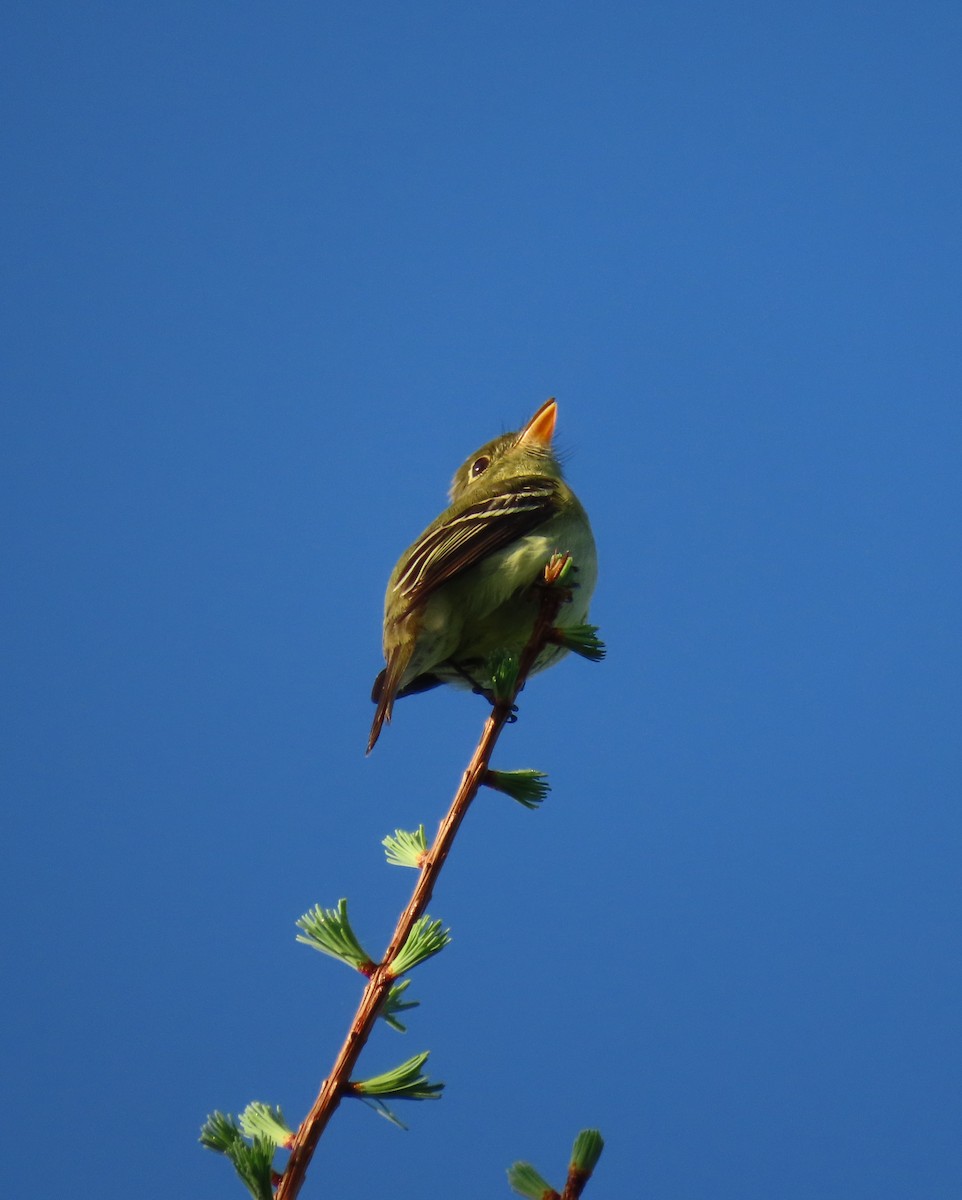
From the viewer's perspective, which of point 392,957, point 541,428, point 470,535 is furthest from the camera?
point 541,428

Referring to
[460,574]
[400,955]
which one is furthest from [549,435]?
Answer: [400,955]

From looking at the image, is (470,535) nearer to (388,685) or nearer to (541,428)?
(388,685)

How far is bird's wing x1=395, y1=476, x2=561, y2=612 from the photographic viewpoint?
576 centimetres

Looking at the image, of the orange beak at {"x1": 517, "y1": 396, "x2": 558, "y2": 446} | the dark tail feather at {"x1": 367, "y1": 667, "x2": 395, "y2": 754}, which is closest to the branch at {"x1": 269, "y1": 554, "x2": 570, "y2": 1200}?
the dark tail feather at {"x1": 367, "y1": 667, "x2": 395, "y2": 754}

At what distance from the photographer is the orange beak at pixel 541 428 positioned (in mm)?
7770

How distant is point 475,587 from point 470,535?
31 cm

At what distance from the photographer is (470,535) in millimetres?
5945

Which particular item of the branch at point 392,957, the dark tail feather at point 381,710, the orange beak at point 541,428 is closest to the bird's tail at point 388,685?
the dark tail feather at point 381,710

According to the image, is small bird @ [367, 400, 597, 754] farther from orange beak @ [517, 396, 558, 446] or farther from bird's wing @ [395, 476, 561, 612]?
orange beak @ [517, 396, 558, 446]

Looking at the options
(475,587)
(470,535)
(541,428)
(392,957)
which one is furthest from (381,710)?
(541,428)

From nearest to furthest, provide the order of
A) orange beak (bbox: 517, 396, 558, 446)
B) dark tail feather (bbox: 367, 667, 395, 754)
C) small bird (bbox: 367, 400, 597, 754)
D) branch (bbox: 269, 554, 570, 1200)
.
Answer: branch (bbox: 269, 554, 570, 1200) → dark tail feather (bbox: 367, 667, 395, 754) → small bird (bbox: 367, 400, 597, 754) → orange beak (bbox: 517, 396, 558, 446)

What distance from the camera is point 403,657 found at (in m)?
5.57

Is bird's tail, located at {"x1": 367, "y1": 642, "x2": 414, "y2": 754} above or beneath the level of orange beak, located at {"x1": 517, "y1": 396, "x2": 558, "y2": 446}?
beneath

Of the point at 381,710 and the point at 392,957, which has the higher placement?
the point at 381,710
